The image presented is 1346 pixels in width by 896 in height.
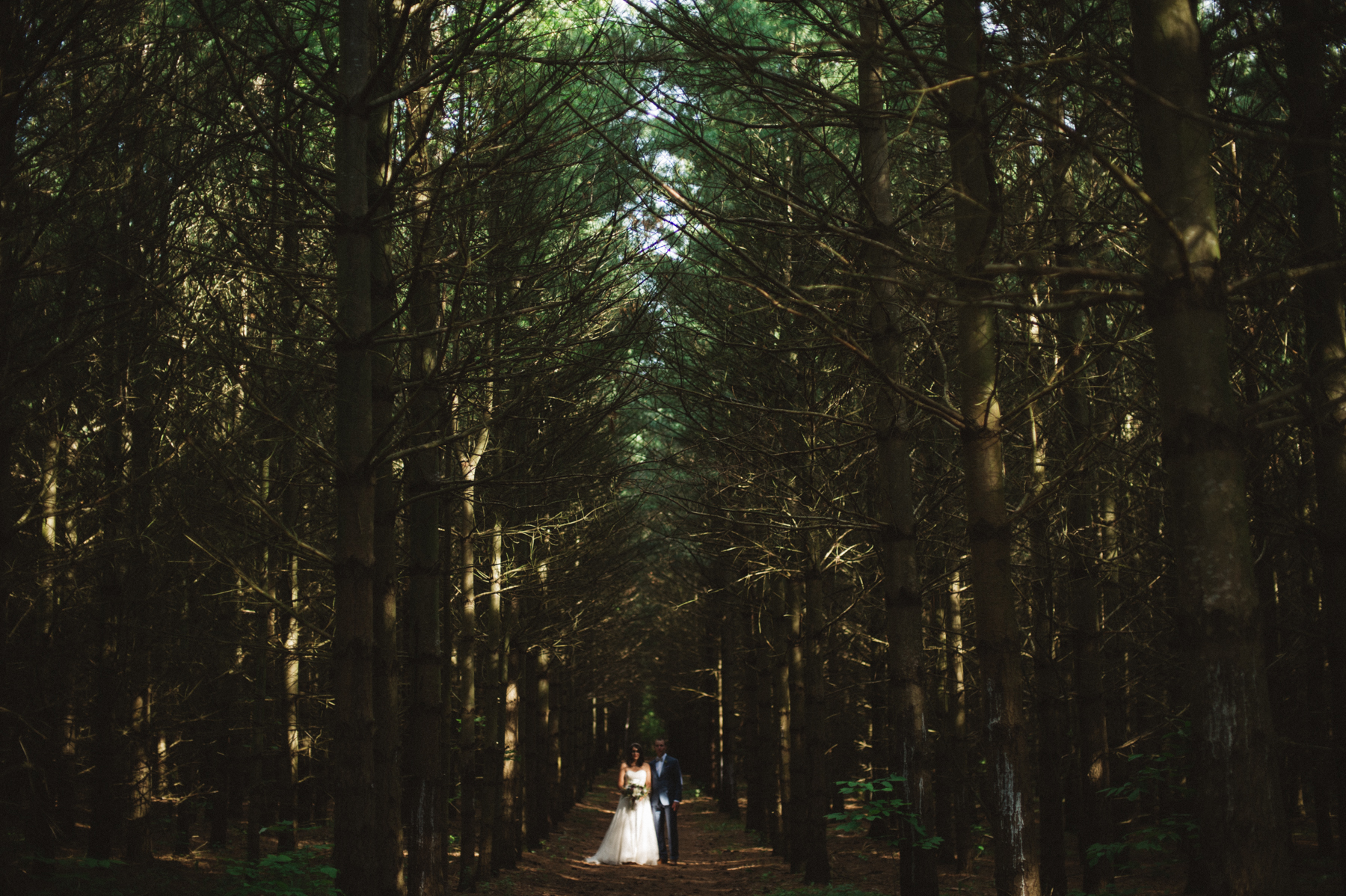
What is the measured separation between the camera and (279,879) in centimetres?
625

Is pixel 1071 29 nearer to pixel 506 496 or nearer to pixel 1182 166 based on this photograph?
pixel 1182 166

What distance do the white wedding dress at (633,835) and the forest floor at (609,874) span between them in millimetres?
426

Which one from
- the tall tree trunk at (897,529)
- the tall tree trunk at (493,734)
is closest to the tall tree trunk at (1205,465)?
the tall tree trunk at (897,529)

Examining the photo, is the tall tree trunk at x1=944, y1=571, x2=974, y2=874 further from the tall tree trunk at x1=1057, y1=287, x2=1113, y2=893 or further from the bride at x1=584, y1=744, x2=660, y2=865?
the bride at x1=584, y1=744, x2=660, y2=865

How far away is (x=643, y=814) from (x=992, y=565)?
13.3 metres

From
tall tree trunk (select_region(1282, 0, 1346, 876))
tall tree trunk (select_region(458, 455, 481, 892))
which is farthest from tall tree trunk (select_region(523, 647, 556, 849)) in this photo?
tall tree trunk (select_region(1282, 0, 1346, 876))

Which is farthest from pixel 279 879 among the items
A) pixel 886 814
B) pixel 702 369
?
pixel 702 369

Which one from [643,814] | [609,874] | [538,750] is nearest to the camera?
[609,874]

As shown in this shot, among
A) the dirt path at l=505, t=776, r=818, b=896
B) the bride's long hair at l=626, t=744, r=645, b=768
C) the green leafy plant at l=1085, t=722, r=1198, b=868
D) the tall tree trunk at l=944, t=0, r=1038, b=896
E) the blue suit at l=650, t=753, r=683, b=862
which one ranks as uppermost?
the tall tree trunk at l=944, t=0, r=1038, b=896

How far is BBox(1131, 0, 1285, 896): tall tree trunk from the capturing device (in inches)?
110

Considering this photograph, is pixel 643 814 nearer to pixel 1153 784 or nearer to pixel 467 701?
pixel 467 701

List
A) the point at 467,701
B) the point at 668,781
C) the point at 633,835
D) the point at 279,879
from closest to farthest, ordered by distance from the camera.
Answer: the point at 279,879
the point at 467,701
the point at 633,835
the point at 668,781

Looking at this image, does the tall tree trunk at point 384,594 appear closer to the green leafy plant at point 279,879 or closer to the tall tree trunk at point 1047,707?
the green leafy plant at point 279,879

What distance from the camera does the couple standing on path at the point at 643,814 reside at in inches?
646
